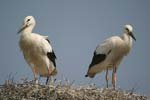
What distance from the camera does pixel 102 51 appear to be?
13.6m

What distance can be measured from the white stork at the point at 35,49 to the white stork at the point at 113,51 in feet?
4.72

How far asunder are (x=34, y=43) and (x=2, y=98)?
12.9 feet

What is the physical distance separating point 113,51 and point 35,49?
86.8 inches

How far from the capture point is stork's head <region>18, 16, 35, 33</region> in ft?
40.8

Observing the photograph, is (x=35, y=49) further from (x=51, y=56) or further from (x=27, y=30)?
(x=51, y=56)

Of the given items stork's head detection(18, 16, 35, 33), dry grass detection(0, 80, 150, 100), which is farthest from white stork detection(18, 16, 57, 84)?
dry grass detection(0, 80, 150, 100)

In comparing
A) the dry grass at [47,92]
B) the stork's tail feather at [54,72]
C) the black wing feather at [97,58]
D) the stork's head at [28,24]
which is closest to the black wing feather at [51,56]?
the stork's tail feather at [54,72]

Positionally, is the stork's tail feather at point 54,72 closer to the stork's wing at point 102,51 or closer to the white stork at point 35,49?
the white stork at point 35,49

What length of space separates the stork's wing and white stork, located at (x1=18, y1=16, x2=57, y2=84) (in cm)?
141

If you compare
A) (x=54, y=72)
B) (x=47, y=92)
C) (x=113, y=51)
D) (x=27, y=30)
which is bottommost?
(x=47, y=92)

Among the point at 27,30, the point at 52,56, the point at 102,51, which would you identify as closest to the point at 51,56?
the point at 52,56

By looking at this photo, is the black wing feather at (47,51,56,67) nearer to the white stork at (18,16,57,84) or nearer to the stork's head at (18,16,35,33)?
the white stork at (18,16,57,84)

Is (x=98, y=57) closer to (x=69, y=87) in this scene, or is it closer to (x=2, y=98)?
(x=69, y=87)

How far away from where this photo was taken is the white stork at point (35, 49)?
12.3 m
